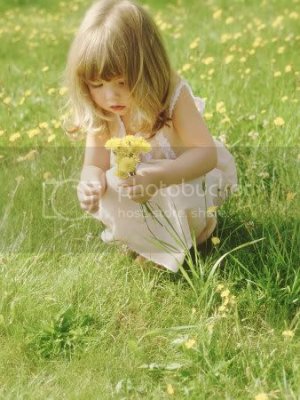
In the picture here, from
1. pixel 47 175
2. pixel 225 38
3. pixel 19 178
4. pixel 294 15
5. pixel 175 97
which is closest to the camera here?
pixel 175 97

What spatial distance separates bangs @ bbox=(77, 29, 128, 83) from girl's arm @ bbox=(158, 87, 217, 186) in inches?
11.1

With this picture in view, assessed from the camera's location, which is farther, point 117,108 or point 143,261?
point 143,261

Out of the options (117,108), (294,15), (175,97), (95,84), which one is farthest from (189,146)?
(294,15)

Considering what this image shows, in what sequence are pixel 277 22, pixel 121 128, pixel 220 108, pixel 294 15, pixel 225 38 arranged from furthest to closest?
pixel 294 15 → pixel 277 22 → pixel 225 38 → pixel 220 108 → pixel 121 128

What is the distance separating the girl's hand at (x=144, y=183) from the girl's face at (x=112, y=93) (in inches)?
8.8

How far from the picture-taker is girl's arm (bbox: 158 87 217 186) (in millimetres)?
2262

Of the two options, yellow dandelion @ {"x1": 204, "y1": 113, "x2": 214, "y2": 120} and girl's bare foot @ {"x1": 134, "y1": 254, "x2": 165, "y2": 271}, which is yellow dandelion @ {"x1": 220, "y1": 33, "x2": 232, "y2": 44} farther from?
girl's bare foot @ {"x1": 134, "y1": 254, "x2": 165, "y2": 271}

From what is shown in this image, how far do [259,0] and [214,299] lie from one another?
14.6 feet

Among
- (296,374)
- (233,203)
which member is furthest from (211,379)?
(233,203)

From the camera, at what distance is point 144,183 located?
82.9 inches

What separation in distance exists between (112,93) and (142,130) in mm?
250

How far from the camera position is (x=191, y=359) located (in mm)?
1877

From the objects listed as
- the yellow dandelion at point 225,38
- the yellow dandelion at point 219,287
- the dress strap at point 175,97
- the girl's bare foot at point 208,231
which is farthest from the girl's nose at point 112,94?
the yellow dandelion at point 225,38

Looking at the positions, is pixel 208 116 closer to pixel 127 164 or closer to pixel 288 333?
pixel 127 164
